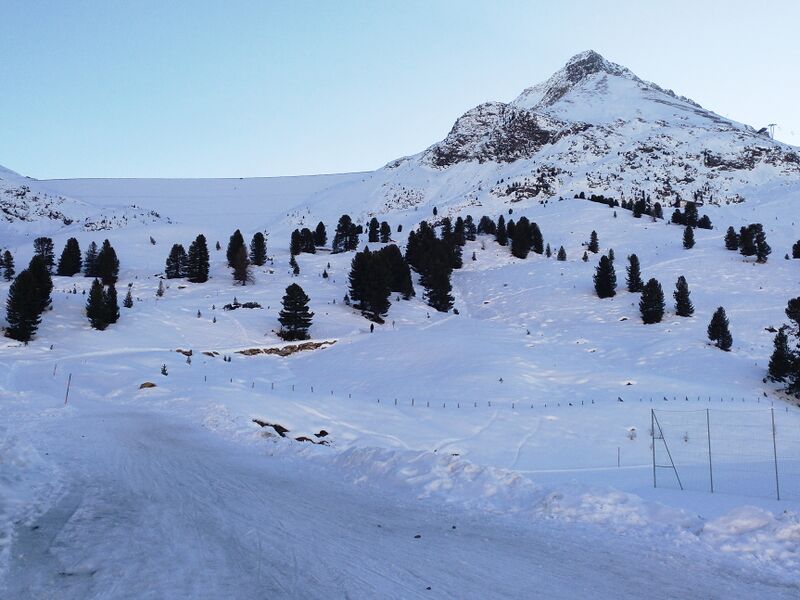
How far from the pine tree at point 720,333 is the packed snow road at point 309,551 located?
4605cm

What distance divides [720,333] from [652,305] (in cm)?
934

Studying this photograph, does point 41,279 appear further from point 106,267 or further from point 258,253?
point 258,253

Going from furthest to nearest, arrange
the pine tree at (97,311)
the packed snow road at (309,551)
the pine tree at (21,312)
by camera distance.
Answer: the pine tree at (97,311)
the pine tree at (21,312)
the packed snow road at (309,551)

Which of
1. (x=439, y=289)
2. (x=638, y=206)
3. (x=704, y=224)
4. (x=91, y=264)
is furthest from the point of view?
(x=638, y=206)

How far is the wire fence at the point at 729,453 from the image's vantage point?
13.4m

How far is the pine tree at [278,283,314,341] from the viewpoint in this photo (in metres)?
51.1

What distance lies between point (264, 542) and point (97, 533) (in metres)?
2.40

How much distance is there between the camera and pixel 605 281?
6519 cm

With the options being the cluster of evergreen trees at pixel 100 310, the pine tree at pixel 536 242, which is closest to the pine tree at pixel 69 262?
the cluster of evergreen trees at pixel 100 310

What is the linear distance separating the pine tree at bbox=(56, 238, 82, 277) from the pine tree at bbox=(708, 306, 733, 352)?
85374 millimetres

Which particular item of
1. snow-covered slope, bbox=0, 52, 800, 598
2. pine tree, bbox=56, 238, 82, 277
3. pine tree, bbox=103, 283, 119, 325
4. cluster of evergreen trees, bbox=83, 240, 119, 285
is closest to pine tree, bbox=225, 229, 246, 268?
snow-covered slope, bbox=0, 52, 800, 598

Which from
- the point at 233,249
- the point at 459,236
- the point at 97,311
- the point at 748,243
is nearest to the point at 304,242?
the point at 233,249

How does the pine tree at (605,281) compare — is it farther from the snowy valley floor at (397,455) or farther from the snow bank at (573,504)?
the snow bank at (573,504)

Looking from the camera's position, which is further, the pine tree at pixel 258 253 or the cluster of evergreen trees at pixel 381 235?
the cluster of evergreen trees at pixel 381 235
